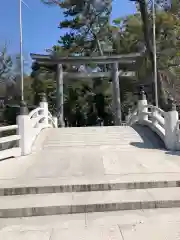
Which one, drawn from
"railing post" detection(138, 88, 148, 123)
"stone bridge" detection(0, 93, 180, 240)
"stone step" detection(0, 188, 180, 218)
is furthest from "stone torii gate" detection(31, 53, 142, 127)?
"stone step" detection(0, 188, 180, 218)

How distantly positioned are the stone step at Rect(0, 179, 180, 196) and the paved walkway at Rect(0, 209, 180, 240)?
0.68 meters

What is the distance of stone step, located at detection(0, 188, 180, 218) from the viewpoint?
12.0 feet

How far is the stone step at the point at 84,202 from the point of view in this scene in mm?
3658

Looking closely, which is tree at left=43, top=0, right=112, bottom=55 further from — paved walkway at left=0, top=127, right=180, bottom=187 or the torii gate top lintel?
paved walkway at left=0, top=127, right=180, bottom=187

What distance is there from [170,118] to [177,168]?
7.62 feet

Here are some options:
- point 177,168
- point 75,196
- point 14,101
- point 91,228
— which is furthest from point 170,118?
point 14,101

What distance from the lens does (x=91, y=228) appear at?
3.19 m

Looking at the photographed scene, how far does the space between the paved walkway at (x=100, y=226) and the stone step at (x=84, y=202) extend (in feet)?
0.33

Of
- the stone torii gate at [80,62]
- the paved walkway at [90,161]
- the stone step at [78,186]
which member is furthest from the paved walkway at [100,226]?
the stone torii gate at [80,62]

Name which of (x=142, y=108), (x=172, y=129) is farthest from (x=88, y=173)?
(x=142, y=108)

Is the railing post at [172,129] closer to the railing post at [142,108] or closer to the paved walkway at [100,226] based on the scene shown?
the railing post at [142,108]

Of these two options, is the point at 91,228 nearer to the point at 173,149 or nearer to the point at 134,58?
the point at 173,149

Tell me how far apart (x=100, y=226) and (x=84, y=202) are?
60 centimetres

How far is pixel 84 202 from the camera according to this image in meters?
3.80
